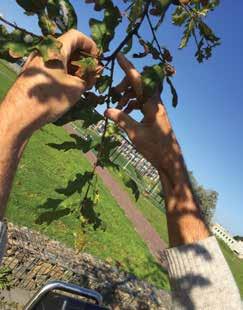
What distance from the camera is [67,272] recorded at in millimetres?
12586

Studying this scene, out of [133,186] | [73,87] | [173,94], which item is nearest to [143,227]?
[133,186]

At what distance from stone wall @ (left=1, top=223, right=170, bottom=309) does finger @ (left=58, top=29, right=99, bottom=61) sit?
9542 millimetres

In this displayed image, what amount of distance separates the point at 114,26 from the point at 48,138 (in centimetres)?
2611

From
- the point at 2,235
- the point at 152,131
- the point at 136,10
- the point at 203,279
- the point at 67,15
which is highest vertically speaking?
the point at 136,10

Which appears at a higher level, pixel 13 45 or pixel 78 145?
pixel 13 45

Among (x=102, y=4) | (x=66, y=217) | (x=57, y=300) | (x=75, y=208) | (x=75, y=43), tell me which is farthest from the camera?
(x=66, y=217)

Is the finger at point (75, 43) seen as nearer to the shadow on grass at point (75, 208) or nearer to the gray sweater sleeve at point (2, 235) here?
the gray sweater sleeve at point (2, 235)

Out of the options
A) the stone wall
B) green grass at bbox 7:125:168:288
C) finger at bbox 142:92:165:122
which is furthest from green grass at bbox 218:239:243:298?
finger at bbox 142:92:165:122

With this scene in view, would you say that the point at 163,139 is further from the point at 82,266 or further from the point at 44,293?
the point at 82,266

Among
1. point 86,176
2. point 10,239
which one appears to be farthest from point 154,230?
point 86,176

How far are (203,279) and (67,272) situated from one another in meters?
10.9

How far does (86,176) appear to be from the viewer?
3482 mm

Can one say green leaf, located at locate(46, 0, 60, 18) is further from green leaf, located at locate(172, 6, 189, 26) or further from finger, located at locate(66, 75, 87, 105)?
green leaf, located at locate(172, 6, 189, 26)

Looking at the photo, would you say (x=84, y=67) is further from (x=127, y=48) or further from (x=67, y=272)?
(x=67, y=272)
